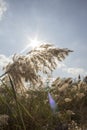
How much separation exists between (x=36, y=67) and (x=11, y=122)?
0.87 m

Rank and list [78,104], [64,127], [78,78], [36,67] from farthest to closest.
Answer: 1. [78,78]
2. [78,104]
3. [64,127]
4. [36,67]

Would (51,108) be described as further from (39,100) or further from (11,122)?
(11,122)

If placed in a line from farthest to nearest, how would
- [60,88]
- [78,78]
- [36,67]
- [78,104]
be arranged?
[78,78], [78,104], [60,88], [36,67]

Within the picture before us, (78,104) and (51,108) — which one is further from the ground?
(78,104)

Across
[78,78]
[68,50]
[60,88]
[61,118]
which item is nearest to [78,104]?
[60,88]

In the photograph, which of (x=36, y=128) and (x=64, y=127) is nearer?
(x=36, y=128)

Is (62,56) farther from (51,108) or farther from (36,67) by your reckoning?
(51,108)

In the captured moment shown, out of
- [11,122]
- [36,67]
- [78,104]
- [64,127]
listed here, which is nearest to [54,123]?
[64,127]

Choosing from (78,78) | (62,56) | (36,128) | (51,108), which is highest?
(78,78)

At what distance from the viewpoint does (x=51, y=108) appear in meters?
4.65

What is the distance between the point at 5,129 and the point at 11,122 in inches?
5.8

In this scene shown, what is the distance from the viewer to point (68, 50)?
13.4ft

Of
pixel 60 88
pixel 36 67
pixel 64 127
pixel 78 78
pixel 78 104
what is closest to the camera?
pixel 36 67

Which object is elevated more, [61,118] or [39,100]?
[39,100]
